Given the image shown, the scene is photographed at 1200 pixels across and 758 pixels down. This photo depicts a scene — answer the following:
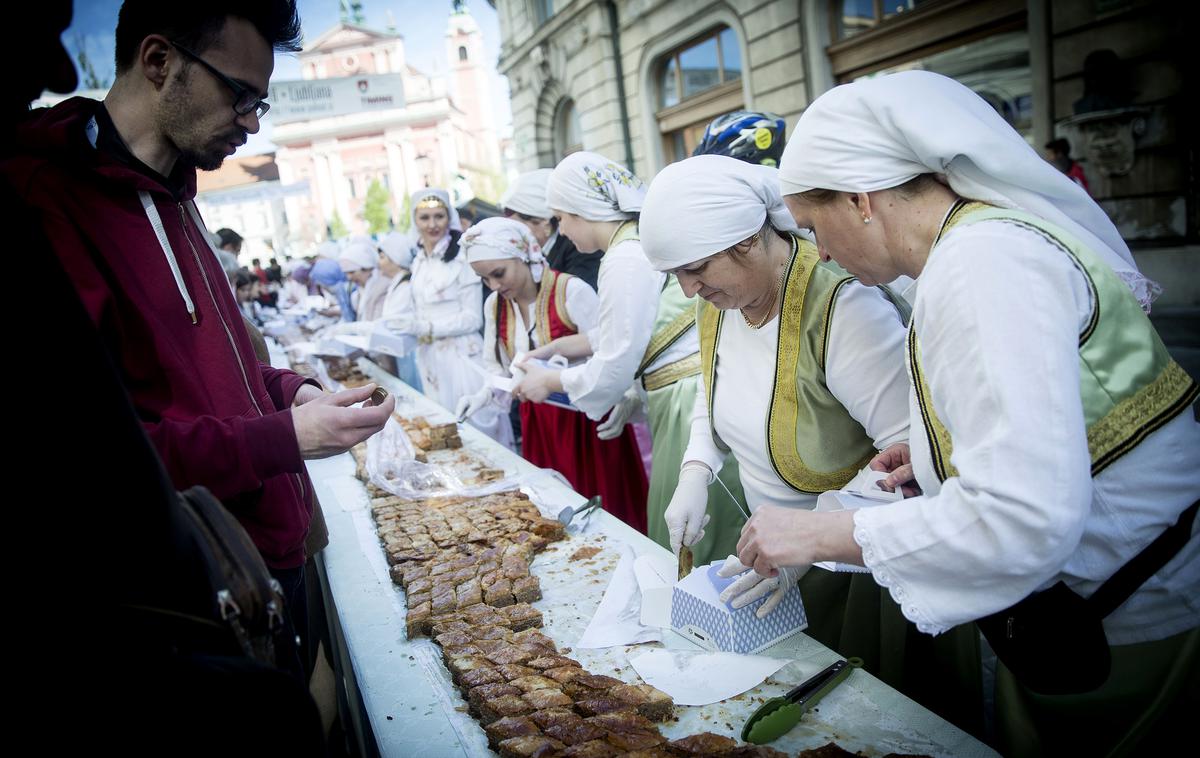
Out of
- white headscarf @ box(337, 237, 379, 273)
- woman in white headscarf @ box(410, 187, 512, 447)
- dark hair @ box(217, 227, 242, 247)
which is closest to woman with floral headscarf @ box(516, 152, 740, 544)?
woman in white headscarf @ box(410, 187, 512, 447)

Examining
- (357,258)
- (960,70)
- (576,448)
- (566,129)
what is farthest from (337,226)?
(576,448)

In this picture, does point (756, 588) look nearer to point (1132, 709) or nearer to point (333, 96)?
point (1132, 709)

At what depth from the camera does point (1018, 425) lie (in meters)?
0.99

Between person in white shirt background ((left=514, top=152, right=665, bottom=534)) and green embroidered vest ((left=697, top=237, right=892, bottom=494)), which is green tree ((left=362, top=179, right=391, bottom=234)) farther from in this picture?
green embroidered vest ((left=697, top=237, right=892, bottom=494))

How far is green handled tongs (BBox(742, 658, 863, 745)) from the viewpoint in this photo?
1282 millimetres

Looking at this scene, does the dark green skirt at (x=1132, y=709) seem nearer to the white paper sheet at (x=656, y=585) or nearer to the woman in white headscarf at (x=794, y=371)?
the woman in white headscarf at (x=794, y=371)

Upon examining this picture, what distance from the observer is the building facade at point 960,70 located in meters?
6.27

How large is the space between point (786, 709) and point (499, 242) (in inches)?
123

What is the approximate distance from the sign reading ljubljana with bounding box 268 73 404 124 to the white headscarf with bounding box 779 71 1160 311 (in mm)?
13953

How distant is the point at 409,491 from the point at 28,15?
2415 millimetres

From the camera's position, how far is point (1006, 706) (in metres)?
1.48

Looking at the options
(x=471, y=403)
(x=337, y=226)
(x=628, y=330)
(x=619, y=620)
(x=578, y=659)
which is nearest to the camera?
(x=578, y=659)

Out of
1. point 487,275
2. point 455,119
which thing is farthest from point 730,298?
point 455,119

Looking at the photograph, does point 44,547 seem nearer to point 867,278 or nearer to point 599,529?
point 867,278
